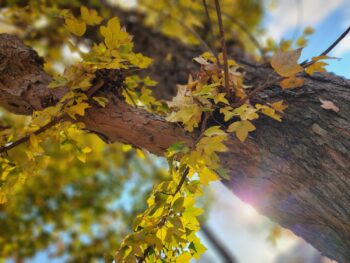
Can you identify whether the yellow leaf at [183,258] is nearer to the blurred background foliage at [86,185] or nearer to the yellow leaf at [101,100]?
the yellow leaf at [101,100]

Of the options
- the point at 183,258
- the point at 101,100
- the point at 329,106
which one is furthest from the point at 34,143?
the point at 329,106

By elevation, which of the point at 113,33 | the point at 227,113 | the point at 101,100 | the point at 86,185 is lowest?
the point at 86,185

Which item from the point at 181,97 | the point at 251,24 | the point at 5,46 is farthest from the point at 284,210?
the point at 251,24

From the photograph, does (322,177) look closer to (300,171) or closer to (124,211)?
(300,171)

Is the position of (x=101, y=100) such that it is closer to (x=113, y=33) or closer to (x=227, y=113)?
(x=113, y=33)

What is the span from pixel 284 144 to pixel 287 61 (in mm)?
224

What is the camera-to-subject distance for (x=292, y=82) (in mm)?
990

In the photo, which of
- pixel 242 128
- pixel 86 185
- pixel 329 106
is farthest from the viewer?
pixel 86 185

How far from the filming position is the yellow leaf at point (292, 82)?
3.21 ft

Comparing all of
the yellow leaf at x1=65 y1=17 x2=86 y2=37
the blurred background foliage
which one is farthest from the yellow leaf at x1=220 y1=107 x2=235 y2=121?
the blurred background foliage

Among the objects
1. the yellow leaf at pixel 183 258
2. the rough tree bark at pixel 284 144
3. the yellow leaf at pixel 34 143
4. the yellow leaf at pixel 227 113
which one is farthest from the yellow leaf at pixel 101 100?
the yellow leaf at pixel 183 258

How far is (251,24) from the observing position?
4.23m

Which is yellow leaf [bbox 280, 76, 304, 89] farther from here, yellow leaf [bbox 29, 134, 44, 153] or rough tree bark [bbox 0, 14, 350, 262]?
yellow leaf [bbox 29, 134, 44, 153]

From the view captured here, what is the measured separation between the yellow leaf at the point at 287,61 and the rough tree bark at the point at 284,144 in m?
0.16
